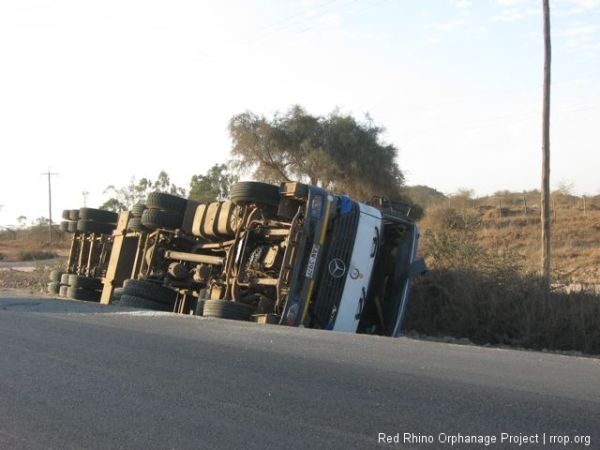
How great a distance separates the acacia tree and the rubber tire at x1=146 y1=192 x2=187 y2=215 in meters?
18.4

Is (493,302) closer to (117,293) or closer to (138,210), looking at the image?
(117,293)

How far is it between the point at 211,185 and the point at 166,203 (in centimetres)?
2592

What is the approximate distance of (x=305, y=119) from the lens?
3303 centimetres

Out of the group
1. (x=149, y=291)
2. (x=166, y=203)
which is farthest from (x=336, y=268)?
(x=166, y=203)

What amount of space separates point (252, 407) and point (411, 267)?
234 inches

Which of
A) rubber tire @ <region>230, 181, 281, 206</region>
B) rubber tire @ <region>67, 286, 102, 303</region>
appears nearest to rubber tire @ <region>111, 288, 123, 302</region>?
rubber tire @ <region>67, 286, 102, 303</region>

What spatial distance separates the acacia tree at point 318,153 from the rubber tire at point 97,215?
15.0m

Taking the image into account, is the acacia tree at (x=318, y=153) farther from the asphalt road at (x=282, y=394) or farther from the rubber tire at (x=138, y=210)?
the asphalt road at (x=282, y=394)

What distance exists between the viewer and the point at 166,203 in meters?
13.1

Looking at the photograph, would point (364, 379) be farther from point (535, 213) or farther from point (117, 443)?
point (535, 213)

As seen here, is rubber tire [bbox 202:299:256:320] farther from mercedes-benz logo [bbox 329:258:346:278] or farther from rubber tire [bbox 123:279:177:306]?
rubber tire [bbox 123:279:177:306]

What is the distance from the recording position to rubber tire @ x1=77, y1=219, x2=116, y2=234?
1691 centimetres

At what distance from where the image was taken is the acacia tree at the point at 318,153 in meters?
31.9

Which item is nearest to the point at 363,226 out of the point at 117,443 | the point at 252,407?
the point at 252,407
